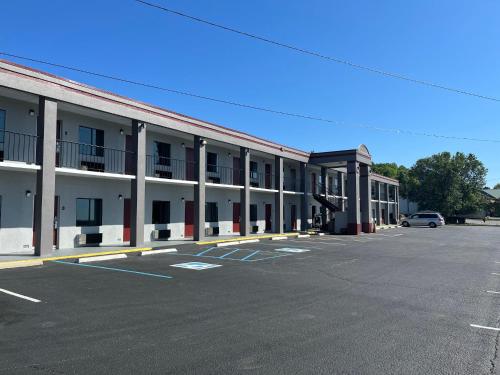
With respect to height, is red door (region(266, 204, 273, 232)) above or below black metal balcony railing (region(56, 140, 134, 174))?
below

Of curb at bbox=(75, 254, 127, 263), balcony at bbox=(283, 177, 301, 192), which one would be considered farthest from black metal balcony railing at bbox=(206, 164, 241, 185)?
curb at bbox=(75, 254, 127, 263)

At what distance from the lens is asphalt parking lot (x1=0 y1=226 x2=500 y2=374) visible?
493cm

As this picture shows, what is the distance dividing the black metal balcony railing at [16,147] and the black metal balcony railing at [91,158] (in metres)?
1.06

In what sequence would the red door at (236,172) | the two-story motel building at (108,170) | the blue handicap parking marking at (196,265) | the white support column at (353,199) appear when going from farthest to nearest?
the white support column at (353,199) < the red door at (236,172) < the two-story motel building at (108,170) < the blue handicap parking marking at (196,265)

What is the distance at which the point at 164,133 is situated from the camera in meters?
21.6

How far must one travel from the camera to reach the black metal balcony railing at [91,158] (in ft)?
56.3

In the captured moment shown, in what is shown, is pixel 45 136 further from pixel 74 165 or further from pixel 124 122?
pixel 124 122

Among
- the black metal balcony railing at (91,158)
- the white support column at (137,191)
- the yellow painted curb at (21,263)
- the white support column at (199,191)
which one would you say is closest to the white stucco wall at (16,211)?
the black metal balcony railing at (91,158)

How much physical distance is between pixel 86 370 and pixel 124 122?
16001mm

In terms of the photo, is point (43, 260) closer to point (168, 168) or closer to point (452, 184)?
point (168, 168)

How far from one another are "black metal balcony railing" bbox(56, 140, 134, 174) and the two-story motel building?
5 cm

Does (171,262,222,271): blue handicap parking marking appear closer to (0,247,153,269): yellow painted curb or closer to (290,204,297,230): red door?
(0,247,153,269): yellow painted curb

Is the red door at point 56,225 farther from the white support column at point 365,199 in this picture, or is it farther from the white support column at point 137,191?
the white support column at point 365,199

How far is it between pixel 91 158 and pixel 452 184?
213 feet
